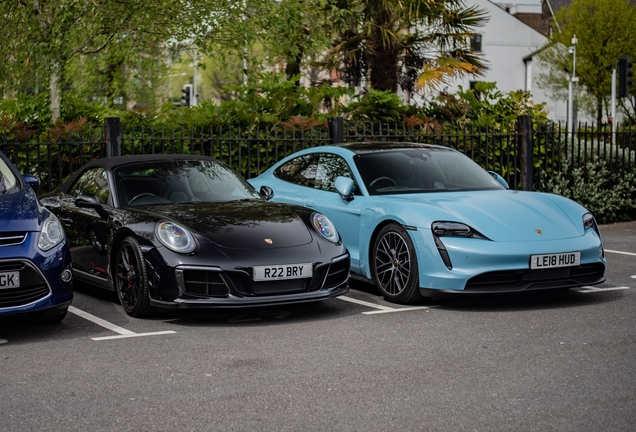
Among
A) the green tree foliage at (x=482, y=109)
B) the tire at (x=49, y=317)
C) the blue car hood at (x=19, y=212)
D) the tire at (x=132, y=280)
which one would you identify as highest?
the green tree foliage at (x=482, y=109)

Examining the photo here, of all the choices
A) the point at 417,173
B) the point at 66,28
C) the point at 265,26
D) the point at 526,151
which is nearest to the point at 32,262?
the point at 417,173

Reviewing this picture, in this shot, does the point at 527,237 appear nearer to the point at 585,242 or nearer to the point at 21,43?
the point at 585,242

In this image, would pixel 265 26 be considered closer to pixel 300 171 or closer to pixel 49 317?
pixel 300 171

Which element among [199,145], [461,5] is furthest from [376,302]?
[461,5]

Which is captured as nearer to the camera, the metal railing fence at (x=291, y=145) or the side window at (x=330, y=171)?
the side window at (x=330, y=171)

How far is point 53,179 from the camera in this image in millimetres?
12742

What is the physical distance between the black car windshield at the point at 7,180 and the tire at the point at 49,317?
101 centimetres

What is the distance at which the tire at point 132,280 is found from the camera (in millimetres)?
7391

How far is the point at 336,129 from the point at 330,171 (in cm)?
404

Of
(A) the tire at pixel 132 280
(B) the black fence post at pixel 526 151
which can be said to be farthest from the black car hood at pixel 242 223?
(B) the black fence post at pixel 526 151

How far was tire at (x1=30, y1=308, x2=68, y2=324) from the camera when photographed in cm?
722

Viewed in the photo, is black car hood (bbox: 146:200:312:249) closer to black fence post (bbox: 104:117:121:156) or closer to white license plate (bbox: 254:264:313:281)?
white license plate (bbox: 254:264:313:281)

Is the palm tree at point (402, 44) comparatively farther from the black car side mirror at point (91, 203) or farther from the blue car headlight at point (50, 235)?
the blue car headlight at point (50, 235)

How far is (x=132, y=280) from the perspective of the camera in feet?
24.8
